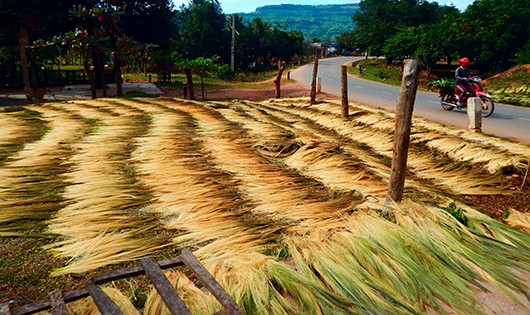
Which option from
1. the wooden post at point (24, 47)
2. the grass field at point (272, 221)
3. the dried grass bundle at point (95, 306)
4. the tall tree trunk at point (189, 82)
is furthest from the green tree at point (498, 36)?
the dried grass bundle at point (95, 306)

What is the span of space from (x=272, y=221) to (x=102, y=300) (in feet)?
4.45

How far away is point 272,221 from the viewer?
286 centimetres

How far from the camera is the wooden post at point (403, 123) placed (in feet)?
9.80

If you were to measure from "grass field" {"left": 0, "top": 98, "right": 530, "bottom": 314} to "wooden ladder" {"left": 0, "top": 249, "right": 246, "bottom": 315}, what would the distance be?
Answer: 0.25 feet

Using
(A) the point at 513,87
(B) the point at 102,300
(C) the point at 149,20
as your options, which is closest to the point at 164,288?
(B) the point at 102,300

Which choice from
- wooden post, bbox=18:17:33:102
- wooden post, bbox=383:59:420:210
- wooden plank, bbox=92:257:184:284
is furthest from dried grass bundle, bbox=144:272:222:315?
wooden post, bbox=18:17:33:102

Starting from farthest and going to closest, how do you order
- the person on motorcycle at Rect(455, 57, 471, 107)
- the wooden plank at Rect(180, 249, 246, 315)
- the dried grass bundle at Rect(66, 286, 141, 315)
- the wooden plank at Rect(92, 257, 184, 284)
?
the person on motorcycle at Rect(455, 57, 471, 107) < the wooden plank at Rect(92, 257, 184, 284) < the dried grass bundle at Rect(66, 286, 141, 315) < the wooden plank at Rect(180, 249, 246, 315)

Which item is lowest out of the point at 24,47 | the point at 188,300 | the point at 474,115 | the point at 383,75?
the point at 188,300

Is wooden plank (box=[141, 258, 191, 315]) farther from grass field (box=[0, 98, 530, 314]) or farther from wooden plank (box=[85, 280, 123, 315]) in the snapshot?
wooden plank (box=[85, 280, 123, 315])

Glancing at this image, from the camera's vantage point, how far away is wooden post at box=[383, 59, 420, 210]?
2986mm

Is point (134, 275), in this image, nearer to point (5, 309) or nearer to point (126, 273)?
point (126, 273)

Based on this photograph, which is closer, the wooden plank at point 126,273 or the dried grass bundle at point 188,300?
the dried grass bundle at point 188,300

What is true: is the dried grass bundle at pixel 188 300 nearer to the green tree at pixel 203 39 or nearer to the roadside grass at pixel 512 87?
the roadside grass at pixel 512 87

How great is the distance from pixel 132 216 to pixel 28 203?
914 millimetres
